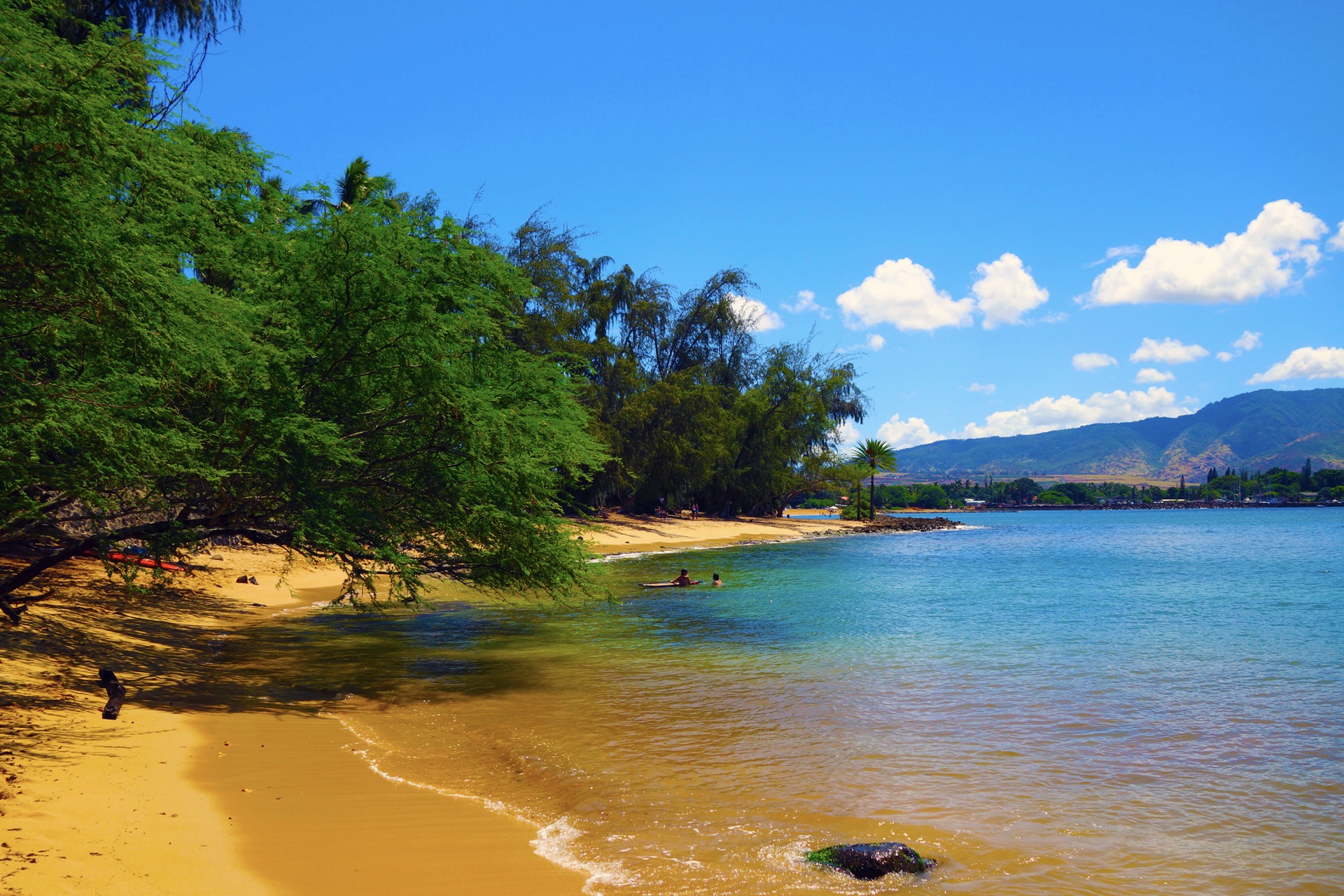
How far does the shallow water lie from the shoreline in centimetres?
63

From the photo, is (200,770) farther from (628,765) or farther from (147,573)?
(147,573)

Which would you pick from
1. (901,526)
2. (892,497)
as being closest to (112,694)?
(901,526)

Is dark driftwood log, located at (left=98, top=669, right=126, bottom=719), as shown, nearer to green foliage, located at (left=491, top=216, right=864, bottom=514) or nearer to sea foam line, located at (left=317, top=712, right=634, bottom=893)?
sea foam line, located at (left=317, top=712, right=634, bottom=893)

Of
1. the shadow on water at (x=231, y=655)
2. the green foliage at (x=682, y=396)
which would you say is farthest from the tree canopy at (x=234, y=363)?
the green foliage at (x=682, y=396)

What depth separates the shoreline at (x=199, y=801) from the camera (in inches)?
250

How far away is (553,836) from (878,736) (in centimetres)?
548

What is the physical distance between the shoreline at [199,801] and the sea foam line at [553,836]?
5cm

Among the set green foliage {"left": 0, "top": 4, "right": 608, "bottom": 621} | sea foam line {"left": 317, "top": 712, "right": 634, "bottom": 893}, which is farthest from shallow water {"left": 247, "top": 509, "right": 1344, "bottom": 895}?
green foliage {"left": 0, "top": 4, "right": 608, "bottom": 621}

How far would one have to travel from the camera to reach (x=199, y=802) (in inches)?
309

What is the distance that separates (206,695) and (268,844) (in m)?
6.21

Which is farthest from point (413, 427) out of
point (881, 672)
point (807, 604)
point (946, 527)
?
point (946, 527)

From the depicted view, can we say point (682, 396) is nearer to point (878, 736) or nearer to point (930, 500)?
point (878, 736)

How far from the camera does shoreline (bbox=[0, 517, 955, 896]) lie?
6344 mm

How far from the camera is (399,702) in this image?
505 inches
